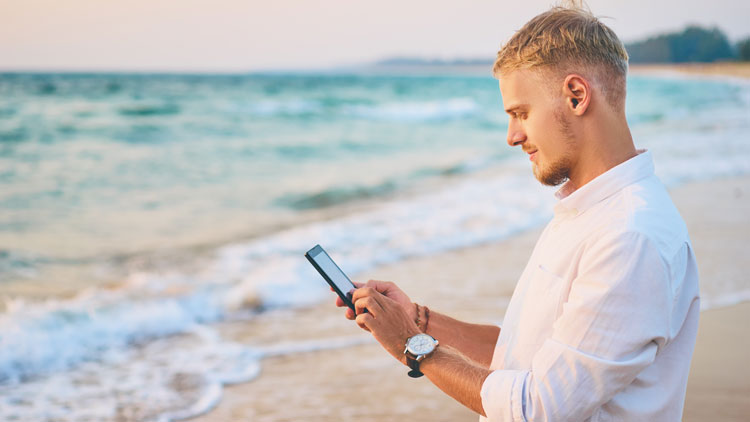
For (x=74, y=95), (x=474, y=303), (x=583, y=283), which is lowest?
(x=474, y=303)

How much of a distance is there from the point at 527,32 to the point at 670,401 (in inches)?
35.4

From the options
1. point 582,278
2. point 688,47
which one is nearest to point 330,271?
point 582,278

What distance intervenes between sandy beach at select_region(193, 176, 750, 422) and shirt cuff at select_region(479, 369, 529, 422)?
2.34 meters

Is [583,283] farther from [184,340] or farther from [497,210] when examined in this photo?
[497,210]

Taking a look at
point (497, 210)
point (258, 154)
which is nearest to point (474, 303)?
point (497, 210)

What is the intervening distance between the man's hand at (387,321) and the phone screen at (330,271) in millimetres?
201

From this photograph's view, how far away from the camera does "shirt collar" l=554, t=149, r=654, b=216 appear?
1.53m

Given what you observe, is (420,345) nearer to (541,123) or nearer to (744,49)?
(541,123)

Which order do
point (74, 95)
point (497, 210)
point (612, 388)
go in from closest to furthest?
point (612, 388)
point (497, 210)
point (74, 95)

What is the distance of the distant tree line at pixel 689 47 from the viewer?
326 ft

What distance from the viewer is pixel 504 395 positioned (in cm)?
149

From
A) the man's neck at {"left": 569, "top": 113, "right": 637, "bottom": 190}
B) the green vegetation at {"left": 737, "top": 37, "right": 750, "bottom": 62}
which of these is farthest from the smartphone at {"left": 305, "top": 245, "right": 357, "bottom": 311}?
the green vegetation at {"left": 737, "top": 37, "right": 750, "bottom": 62}

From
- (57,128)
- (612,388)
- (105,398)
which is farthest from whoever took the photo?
(57,128)

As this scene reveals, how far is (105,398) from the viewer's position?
427cm
